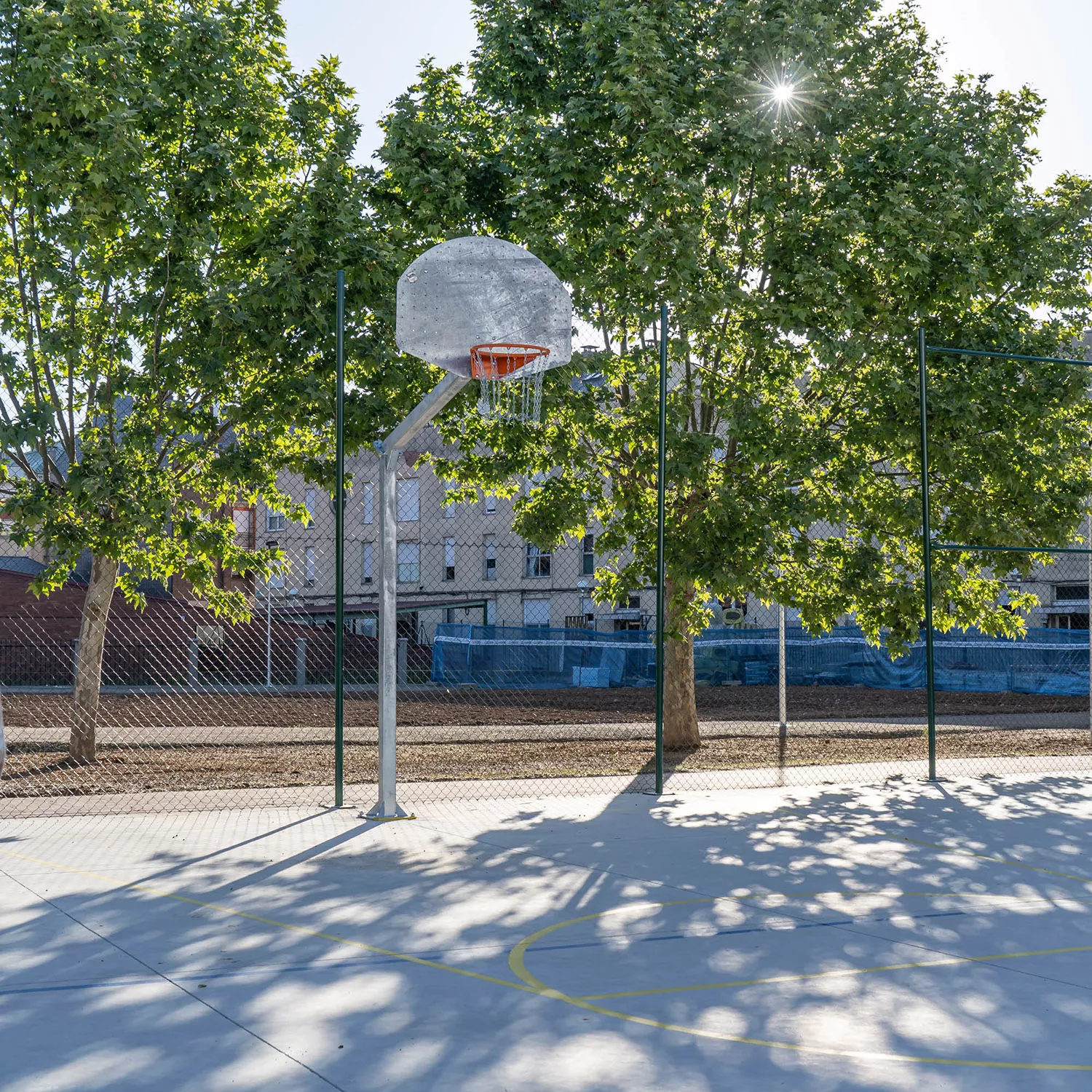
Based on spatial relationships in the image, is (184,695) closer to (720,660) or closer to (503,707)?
(503,707)

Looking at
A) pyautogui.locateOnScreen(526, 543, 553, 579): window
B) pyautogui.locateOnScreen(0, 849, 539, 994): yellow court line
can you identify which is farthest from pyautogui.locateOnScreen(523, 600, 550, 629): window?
pyautogui.locateOnScreen(0, 849, 539, 994): yellow court line

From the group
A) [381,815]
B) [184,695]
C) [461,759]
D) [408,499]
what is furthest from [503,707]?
[381,815]

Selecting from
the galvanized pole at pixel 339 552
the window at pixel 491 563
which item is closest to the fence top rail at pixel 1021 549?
the galvanized pole at pixel 339 552

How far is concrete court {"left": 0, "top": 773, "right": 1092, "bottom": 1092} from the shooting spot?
4.49 m

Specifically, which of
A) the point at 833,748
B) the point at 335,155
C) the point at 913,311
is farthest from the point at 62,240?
the point at 833,748

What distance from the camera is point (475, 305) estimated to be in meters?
10.3

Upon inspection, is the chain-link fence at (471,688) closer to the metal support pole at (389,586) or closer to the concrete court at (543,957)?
the metal support pole at (389,586)

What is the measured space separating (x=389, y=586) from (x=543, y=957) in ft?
17.0

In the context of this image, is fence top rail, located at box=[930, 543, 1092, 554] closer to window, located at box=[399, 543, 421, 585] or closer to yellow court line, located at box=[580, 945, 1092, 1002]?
yellow court line, located at box=[580, 945, 1092, 1002]

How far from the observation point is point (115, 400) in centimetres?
1473

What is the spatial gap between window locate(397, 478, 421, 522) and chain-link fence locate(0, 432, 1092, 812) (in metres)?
0.17

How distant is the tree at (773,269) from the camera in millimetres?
13945

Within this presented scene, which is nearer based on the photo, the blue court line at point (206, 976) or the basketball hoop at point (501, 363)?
the blue court line at point (206, 976)

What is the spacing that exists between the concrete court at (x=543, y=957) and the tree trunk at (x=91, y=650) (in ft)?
15.5
